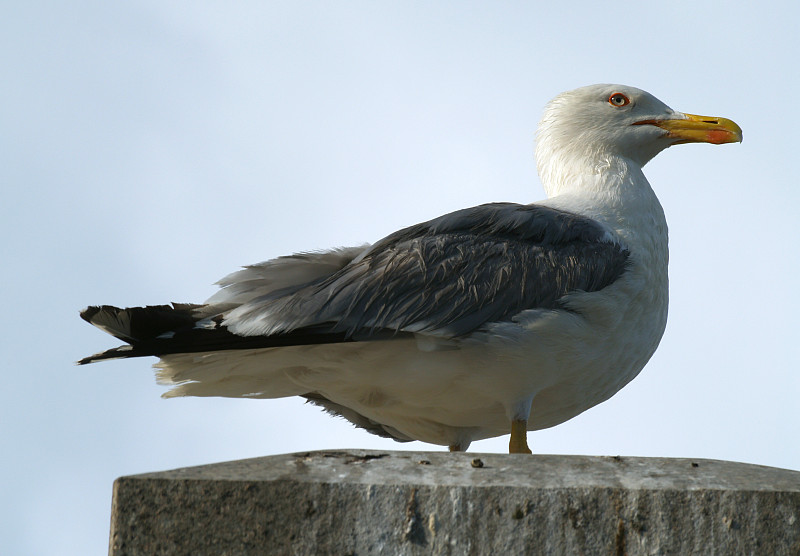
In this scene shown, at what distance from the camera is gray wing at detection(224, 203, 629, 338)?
5457 mm

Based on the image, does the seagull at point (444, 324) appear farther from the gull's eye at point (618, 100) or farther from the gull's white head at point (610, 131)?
the gull's eye at point (618, 100)

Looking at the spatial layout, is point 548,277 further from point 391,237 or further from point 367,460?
point 367,460

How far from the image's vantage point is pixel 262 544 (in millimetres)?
3531

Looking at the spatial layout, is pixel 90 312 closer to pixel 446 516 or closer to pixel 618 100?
pixel 446 516

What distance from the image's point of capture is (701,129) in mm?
7262

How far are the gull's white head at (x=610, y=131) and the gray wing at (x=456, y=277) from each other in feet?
3.72

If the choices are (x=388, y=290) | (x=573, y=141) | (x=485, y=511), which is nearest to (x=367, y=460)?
(x=485, y=511)

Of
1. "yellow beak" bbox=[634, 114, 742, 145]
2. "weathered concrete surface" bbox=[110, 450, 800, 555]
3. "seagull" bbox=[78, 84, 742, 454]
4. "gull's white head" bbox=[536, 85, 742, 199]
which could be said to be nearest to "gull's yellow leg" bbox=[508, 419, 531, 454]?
"seagull" bbox=[78, 84, 742, 454]

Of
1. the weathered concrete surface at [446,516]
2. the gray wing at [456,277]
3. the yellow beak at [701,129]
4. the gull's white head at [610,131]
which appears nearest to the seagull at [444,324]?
the gray wing at [456,277]

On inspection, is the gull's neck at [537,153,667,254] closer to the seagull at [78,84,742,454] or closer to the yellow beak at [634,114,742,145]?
A: the seagull at [78,84,742,454]

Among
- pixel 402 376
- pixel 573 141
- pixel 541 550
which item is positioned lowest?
pixel 541 550

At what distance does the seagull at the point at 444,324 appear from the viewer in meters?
5.44

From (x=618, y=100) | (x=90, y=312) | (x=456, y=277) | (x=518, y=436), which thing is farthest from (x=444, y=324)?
(x=618, y=100)

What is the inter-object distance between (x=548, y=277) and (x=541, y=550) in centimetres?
245
